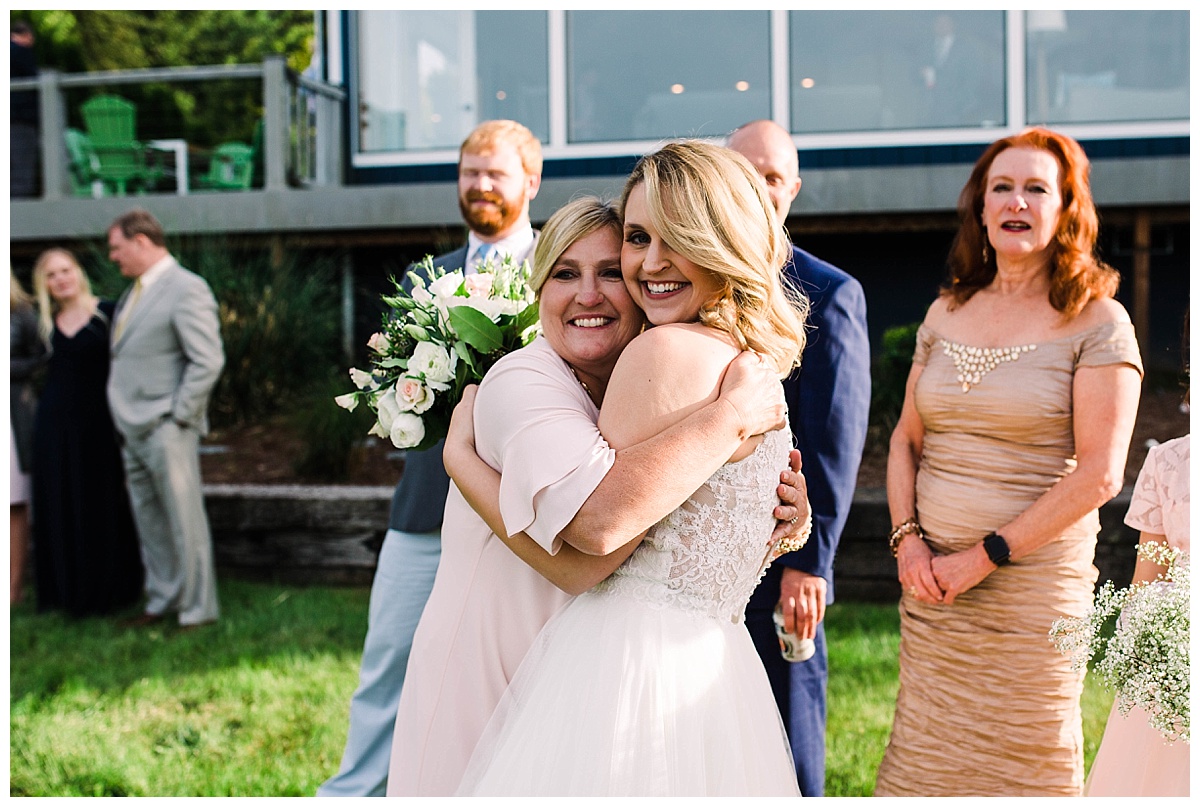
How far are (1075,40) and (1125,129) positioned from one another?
1.01 meters

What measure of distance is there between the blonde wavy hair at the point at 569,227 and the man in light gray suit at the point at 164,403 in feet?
14.2

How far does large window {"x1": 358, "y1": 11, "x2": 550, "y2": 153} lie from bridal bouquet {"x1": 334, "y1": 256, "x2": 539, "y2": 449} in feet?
29.2

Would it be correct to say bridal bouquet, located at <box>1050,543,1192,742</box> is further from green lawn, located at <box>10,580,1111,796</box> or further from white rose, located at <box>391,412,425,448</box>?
green lawn, located at <box>10,580,1111,796</box>

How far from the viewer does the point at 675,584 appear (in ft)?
7.15

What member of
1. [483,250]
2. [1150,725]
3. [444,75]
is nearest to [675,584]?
[1150,725]

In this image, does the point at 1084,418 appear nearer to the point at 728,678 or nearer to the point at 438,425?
the point at 728,678

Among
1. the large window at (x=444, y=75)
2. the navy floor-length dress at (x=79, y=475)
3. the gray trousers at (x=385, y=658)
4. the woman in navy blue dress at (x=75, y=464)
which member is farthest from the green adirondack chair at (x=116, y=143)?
the gray trousers at (x=385, y=658)

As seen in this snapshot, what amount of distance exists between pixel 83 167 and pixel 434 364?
38.7 ft

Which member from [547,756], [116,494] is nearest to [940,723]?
[547,756]

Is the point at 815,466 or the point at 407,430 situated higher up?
the point at 407,430

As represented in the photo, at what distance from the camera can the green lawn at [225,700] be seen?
405 cm

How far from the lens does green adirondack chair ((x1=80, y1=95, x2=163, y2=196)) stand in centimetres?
1202

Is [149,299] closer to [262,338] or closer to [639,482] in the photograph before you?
[262,338]

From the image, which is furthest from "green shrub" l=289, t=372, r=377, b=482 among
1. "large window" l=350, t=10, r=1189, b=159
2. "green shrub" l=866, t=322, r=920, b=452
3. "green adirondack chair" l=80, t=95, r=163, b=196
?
"green adirondack chair" l=80, t=95, r=163, b=196
